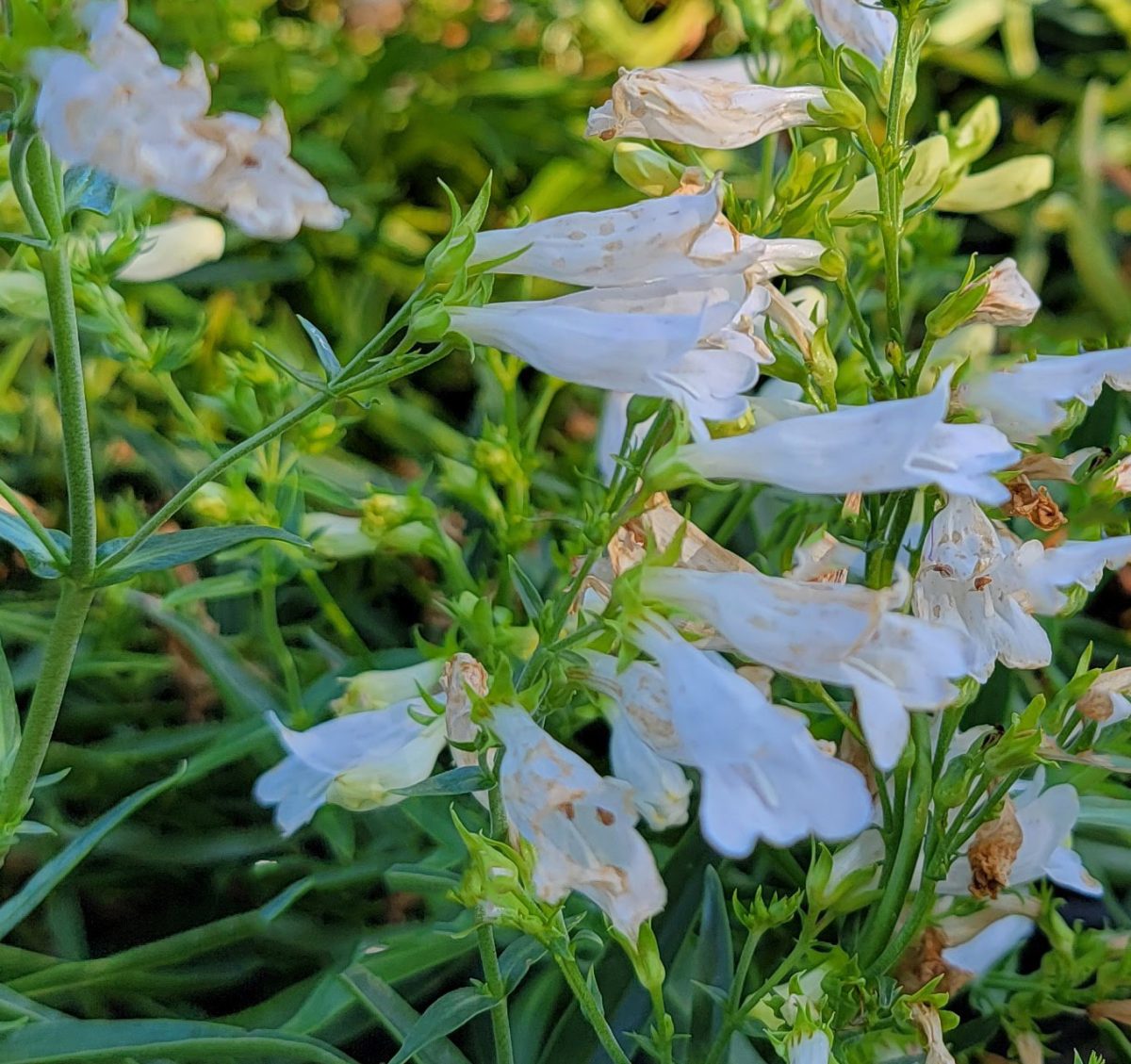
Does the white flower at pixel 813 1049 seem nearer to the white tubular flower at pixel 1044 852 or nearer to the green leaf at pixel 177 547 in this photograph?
the white tubular flower at pixel 1044 852

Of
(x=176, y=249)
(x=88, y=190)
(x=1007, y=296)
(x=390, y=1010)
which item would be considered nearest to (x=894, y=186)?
(x=1007, y=296)

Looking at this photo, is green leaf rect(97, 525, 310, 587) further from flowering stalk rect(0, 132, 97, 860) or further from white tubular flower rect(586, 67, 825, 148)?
white tubular flower rect(586, 67, 825, 148)

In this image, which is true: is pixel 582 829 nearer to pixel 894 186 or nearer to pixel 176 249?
pixel 894 186

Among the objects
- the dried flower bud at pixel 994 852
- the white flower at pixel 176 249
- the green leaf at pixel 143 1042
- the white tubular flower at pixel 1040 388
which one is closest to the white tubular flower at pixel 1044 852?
the dried flower bud at pixel 994 852

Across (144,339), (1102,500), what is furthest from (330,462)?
(1102,500)

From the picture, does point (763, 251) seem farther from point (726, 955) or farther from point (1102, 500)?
point (726, 955)

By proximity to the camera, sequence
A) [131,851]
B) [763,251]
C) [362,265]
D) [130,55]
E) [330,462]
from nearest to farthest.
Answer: [130,55], [763,251], [131,851], [330,462], [362,265]
